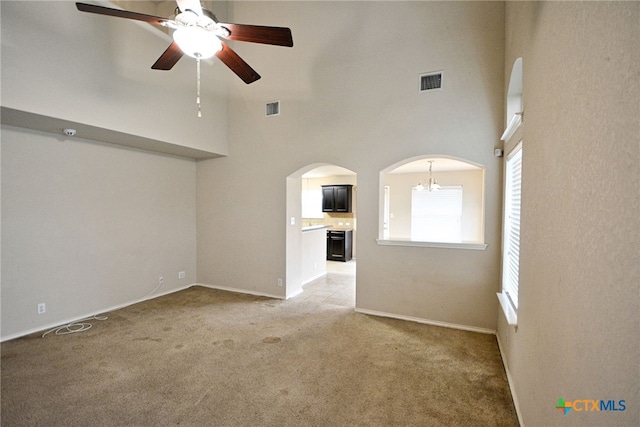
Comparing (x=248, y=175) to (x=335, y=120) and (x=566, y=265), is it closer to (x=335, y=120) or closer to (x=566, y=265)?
(x=335, y=120)

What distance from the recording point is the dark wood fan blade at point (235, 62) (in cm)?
243

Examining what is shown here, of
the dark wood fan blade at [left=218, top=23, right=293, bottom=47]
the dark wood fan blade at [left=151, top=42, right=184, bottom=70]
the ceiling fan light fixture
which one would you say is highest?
the dark wood fan blade at [left=151, top=42, right=184, bottom=70]

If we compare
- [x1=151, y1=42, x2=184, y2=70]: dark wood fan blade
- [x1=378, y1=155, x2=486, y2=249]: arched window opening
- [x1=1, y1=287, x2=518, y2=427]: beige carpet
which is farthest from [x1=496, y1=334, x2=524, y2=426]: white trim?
[x1=378, y1=155, x2=486, y2=249]: arched window opening

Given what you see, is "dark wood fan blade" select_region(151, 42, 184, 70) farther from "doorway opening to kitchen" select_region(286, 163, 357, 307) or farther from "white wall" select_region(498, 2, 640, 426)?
"white wall" select_region(498, 2, 640, 426)

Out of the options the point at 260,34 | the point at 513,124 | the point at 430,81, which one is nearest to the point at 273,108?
the point at 430,81

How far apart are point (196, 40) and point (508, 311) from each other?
3.31 meters

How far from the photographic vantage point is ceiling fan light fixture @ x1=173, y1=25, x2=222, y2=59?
2.07 metres

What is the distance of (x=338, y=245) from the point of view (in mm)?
8164

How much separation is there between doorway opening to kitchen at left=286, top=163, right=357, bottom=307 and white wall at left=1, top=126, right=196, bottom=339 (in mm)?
2047

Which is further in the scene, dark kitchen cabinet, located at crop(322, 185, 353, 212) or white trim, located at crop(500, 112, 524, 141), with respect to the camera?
dark kitchen cabinet, located at crop(322, 185, 353, 212)

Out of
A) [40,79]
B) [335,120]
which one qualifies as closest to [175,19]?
[40,79]

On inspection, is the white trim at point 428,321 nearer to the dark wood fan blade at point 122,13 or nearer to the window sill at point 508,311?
the window sill at point 508,311

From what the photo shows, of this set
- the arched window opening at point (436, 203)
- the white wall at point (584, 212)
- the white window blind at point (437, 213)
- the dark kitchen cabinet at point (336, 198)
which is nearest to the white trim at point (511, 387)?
the white wall at point (584, 212)

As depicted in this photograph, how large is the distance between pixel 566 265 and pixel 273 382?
227 centimetres
